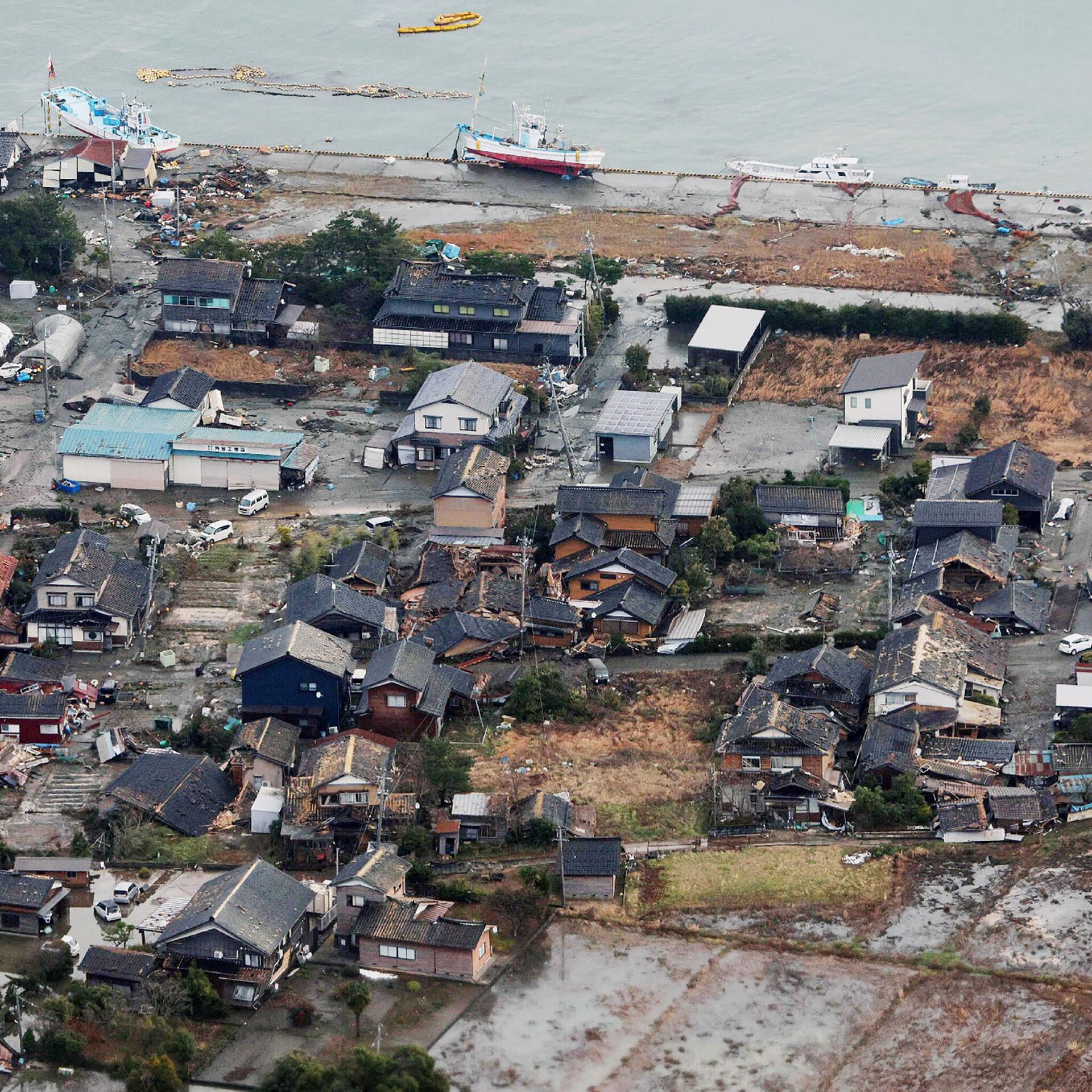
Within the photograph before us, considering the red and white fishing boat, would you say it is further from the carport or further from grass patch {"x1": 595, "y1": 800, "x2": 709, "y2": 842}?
grass patch {"x1": 595, "y1": 800, "x2": 709, "y2": 842}

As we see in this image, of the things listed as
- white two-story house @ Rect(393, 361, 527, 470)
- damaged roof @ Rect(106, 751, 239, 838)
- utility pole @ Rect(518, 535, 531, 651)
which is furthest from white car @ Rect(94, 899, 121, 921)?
white two-story house @ Rect(393, 361, 527, 470)

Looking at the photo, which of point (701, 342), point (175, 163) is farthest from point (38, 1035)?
point (175, 163)

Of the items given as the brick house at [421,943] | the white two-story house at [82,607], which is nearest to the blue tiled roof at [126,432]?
the white two-story house at [82,607]

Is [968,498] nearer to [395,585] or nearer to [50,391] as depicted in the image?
[395,585]

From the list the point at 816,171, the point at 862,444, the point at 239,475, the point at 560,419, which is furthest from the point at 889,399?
the point at 816,171

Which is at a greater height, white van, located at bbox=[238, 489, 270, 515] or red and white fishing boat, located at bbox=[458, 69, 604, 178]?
red and white fishing boat, located at bbox=[458, 69, 604, 178]
